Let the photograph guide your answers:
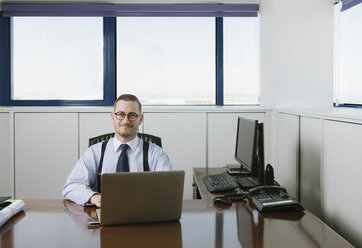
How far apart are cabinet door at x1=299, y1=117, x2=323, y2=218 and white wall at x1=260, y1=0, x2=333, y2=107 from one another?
871mm

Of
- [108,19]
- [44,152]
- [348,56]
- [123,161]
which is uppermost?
[108,19]

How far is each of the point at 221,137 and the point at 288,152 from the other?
0.84 metres

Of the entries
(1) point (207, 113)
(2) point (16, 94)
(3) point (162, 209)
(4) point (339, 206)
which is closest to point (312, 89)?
(1) point (207, 113)

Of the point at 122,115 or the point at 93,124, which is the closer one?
the point at 122,115

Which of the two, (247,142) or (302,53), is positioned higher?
(302,53)

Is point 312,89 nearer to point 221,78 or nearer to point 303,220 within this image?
point 221,78

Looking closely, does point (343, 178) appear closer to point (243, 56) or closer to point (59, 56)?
point (243, 56)

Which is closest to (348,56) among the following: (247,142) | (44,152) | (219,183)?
(247,142)

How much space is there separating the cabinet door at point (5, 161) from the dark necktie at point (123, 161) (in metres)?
2.14

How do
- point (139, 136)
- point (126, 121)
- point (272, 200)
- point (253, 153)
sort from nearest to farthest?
point (272, 200), point (126, 121), point (253, 153), point (139, 136)

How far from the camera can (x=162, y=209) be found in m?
1.92

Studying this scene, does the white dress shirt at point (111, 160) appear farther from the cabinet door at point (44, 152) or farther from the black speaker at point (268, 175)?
the cabinet door at point (44, 152)

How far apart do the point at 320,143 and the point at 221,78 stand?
1997 mm

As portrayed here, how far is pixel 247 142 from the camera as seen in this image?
9.80ft
